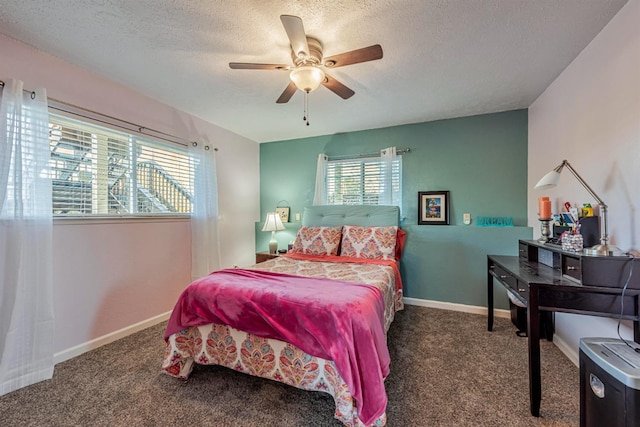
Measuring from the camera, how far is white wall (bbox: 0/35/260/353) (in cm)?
205

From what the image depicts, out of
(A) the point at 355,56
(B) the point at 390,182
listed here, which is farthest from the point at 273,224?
(A) the point at 355,56

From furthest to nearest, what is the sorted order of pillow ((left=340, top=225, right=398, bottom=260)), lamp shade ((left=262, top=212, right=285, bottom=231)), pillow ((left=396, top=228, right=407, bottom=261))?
1. lamp shade ((left=262, top=212, right=285, bottom=231))
2. pillow ((left=396, top=228, right=407, bottom=261))
3. pillow ((left=340, top=225, right=398, bottom=260))

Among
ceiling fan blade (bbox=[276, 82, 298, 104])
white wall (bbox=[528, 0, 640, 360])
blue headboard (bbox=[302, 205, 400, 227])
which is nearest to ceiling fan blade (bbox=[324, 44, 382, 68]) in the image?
ceiling fan blade (bbox=[276, 82, 298, 104])

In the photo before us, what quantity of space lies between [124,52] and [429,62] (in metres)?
2.33

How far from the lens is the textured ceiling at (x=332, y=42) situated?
154 centimetres

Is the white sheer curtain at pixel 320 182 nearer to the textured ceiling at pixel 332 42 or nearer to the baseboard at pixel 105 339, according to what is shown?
the textured ceiling at pixel 332 42

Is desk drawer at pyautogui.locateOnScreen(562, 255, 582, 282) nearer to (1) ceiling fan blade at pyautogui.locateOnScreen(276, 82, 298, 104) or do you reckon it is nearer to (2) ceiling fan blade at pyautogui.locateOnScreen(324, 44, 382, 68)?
(2) ceiling fan blade at pyautogui.locateOnScreen(324, 44, 382, 68)

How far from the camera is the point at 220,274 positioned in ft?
6.86

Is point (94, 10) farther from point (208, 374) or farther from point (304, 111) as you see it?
point (208, 374)

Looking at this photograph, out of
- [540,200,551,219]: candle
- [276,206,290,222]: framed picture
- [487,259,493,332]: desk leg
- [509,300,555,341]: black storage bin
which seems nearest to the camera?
[540,200,551,219]: candle

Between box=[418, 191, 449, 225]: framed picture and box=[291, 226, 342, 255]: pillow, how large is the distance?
3.56ft

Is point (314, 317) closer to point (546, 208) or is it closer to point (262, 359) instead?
point (262, 359)

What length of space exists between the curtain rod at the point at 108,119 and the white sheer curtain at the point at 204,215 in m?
0.24

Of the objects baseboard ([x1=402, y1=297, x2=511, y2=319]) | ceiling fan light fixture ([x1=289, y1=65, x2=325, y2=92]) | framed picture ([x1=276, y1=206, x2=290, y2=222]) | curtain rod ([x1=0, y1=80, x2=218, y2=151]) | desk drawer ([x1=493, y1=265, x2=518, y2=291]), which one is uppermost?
ceiling fan light fixture ([x1=289, y1=65, x2=325, y2=92])
